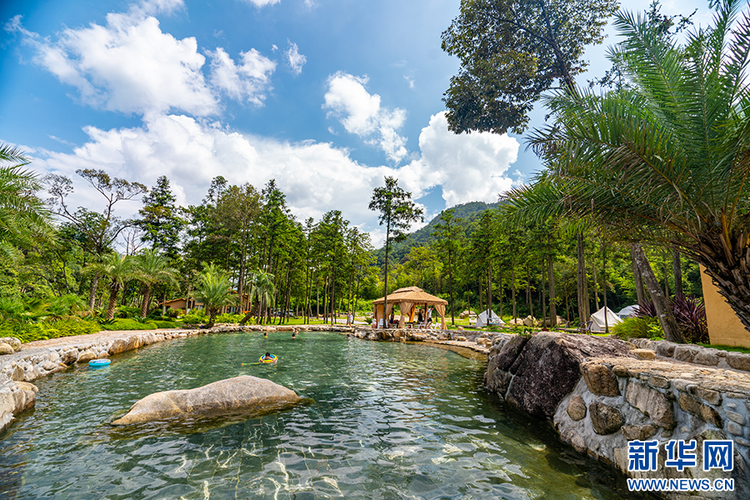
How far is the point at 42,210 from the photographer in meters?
10.8

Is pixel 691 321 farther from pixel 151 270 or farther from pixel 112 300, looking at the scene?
pixel 151 270

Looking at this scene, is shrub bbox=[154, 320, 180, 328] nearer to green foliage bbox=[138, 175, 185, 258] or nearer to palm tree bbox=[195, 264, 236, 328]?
palm tree bbox=[195, 264, 236, 328]

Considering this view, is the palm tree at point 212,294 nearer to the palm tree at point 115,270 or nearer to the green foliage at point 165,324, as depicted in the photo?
the green foliage at point 165,324

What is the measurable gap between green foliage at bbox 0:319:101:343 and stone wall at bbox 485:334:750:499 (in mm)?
16075

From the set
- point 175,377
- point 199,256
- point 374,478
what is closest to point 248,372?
point 175,377

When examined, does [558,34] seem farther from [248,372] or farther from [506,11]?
[248,372]

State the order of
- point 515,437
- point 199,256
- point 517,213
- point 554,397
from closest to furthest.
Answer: point 515,437
point 554,397
point 517,213
point 199,256

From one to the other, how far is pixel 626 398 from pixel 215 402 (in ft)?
22.1

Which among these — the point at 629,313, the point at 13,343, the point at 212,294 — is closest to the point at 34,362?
the point at 13,343

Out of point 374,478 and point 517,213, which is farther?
point 517,213

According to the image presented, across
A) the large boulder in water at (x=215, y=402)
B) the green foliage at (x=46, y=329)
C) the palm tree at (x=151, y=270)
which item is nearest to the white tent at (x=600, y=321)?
the large boulder in water at (x=215, y=402)

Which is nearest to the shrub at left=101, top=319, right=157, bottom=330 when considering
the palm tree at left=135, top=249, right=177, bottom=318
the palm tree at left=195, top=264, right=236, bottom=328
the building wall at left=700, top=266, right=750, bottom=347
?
the palm tree at left=135, top=249, right=177, bottom=318

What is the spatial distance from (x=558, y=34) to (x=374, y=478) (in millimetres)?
14543

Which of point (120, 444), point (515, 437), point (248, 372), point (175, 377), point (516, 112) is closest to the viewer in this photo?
point (120, 444)
